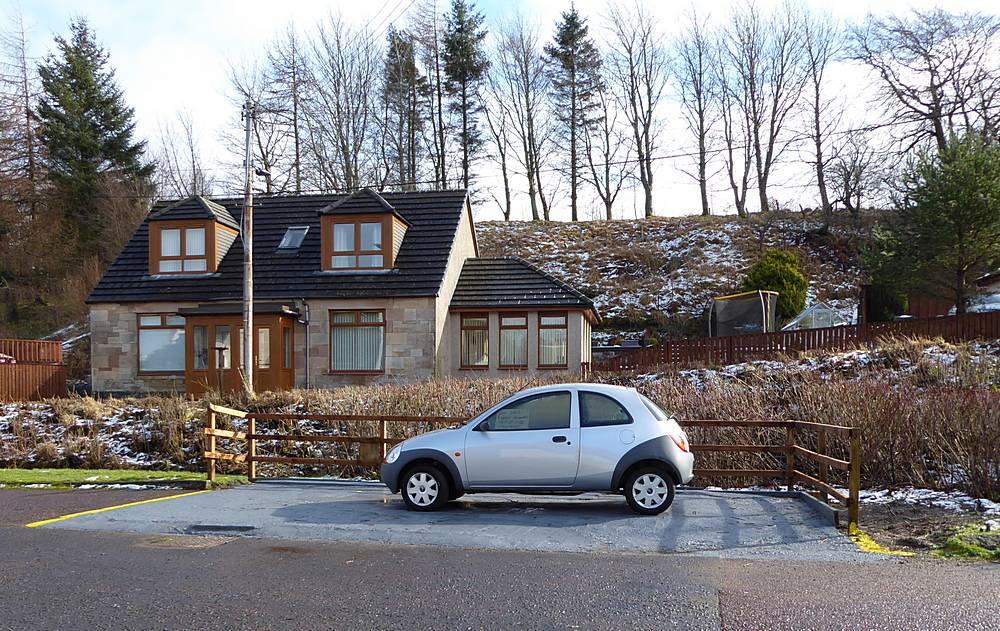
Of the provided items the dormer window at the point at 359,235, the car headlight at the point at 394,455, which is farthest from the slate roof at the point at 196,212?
the car headlight at the point at 394,455

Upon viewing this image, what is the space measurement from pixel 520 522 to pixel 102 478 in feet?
25.8

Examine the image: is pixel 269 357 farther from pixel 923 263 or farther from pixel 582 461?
pixel 923 263

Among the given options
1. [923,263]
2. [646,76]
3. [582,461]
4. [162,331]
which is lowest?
[582,461]

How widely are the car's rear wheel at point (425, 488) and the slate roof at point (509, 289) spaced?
16408 mm

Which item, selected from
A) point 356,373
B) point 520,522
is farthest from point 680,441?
point 356,373

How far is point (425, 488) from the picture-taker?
10164mm

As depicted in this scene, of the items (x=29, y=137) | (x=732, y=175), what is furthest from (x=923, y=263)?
(x=29, y=137)

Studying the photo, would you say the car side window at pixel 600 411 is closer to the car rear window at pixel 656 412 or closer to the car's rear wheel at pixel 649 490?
the car rear window at pixel 656 412

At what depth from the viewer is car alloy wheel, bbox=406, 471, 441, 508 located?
10141 millimetres

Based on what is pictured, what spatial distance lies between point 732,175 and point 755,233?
25.9 feet

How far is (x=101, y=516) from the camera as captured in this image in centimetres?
995

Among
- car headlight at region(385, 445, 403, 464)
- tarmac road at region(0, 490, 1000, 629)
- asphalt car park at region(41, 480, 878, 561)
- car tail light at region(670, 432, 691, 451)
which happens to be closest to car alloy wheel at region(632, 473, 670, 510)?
asphalt car park at region(41, 480, 878, 561)

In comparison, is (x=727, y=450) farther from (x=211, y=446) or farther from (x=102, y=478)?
(x=102, y=478)

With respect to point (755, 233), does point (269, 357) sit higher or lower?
lower
